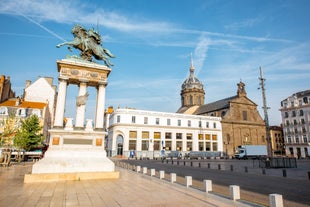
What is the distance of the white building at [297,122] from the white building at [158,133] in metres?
22.0

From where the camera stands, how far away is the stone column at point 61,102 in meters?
13.8

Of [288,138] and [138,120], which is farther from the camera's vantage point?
[288,138]

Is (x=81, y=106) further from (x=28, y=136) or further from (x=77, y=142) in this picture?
(x=28, y=136)

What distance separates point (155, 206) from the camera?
6.50m

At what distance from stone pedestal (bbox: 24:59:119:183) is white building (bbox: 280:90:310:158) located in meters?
63.3

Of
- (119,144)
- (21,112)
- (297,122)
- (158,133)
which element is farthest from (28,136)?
(297,122)

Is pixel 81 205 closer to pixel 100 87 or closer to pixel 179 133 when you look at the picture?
pixel 100 87

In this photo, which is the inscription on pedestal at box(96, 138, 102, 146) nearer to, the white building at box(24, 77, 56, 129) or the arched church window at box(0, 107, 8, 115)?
the arched church window at box(0, 107, 8, 115)

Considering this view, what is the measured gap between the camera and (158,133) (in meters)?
54.2

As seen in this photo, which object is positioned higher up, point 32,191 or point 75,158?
point 75,158

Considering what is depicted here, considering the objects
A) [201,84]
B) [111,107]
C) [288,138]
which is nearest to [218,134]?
[288,138]

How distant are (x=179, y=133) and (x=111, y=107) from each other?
1180 inches

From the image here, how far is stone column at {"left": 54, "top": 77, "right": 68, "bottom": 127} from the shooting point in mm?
13750

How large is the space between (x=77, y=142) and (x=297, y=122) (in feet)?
222
